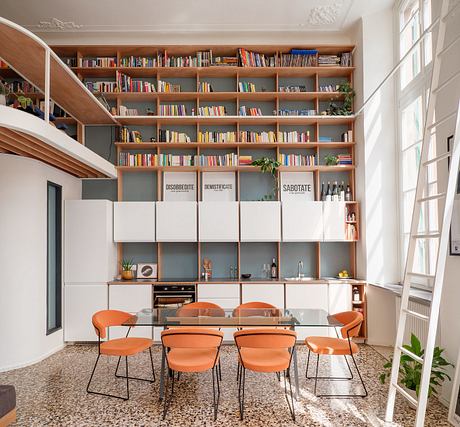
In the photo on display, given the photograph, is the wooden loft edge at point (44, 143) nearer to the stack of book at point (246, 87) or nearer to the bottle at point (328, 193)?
the stack of book at point (246, 87)

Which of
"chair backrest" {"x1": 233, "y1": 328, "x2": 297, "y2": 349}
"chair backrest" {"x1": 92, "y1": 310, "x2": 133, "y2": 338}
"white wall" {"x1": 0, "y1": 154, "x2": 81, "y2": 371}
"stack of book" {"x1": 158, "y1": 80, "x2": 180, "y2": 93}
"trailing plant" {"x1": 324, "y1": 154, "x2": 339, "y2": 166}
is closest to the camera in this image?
"chair backrest" {"x1": 233, "y1": 328, "x2": 297, "y2": 349}

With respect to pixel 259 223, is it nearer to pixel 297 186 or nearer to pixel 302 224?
pixel 302 224

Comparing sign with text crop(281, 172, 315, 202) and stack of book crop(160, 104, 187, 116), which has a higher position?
stack of book crop(160, 104, 187, 116)

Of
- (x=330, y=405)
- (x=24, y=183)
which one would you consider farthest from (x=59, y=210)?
(x=330, y=405)

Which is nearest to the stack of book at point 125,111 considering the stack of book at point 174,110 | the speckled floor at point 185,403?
the stack of book at point 174,110

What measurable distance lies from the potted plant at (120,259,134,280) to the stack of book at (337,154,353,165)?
3.87 metres

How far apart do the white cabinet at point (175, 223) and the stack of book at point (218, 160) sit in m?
0.75

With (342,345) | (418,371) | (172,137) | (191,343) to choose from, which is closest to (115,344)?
(191,343)

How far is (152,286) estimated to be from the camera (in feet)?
21.4

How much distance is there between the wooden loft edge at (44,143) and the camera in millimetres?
3844

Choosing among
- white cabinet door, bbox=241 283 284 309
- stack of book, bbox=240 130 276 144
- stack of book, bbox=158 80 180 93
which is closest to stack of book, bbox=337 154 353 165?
stack of book, bbox=240 130 276 144

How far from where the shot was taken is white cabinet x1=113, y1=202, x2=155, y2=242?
6.77m

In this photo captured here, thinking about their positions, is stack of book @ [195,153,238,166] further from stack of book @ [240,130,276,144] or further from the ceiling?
the ceiling

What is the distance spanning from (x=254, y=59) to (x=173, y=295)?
13.4 feet
